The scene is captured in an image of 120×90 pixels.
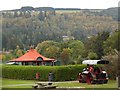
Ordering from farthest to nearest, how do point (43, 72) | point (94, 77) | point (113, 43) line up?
1. point (113, 43)
2. point (43, 72)
3. point (94, 77)

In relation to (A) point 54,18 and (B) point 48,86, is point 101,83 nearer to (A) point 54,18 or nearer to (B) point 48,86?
(B) point 48,86

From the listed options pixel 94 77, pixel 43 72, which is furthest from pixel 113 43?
pixel 94 77

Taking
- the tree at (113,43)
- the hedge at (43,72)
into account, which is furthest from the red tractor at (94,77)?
the tree at (113,43)

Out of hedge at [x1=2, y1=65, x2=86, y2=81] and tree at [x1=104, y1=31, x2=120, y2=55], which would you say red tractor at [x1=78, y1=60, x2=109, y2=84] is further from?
tree at [x1=104, y1=31, x2=120, y2=55]

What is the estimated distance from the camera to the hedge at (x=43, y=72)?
94.3 ft

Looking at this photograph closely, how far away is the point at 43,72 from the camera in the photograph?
29.8m

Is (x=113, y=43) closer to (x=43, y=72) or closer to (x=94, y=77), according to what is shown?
(x=43, y=72)

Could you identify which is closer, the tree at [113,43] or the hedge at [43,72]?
the hedge at [43,72]

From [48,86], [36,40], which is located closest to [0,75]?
[48,86]

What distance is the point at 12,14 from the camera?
11594 centimetres

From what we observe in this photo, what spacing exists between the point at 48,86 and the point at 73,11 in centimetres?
12115

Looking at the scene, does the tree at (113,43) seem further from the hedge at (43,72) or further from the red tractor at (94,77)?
the red tractor at (94,77)

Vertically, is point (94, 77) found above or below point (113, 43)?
below

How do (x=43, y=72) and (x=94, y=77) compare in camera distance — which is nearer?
(x=94, y=77)
